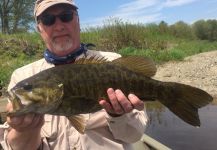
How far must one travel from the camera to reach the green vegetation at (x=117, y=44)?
19.6 meters

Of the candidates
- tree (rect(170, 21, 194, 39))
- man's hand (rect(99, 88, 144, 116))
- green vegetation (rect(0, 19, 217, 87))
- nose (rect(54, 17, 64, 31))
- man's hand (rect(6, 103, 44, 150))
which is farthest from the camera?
tree (rect(170, 21, 194, 39))

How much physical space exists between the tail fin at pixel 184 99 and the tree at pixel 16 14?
3358cm

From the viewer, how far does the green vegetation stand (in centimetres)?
1956

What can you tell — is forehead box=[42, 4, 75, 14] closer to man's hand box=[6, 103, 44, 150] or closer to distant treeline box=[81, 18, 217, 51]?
man's hand box=[6, 103, 44, 150]

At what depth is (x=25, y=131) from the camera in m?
3.68

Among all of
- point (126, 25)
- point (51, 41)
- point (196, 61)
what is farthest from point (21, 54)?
point (51, 41)

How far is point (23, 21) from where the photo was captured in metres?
36.5

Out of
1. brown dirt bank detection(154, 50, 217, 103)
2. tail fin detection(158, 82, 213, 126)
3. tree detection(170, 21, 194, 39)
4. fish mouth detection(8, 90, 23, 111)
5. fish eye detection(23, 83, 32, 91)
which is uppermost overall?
fish eye detection(23, 83, 32, 91)

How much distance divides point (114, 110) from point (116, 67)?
1.17 ft

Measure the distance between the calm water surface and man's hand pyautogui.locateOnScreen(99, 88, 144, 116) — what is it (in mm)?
5501

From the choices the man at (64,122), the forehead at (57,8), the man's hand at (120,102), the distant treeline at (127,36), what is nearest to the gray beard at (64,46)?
the man at (64,122)

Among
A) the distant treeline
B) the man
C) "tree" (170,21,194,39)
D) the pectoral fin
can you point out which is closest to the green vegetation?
the distant treeline

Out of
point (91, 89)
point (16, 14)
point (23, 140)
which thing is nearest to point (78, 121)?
point (91, 89)

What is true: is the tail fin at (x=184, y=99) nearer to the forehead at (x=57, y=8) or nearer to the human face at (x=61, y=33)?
the human face at (x=61, y=33)
